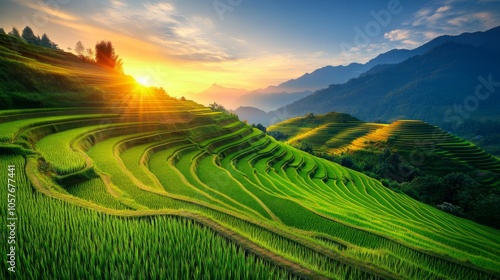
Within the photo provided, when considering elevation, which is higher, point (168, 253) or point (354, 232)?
point (168, 253)

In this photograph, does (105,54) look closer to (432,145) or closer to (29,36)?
(29,36)

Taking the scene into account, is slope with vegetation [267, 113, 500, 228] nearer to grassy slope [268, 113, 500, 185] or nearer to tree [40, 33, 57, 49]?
grassy slope [268, 113, 500, 185]

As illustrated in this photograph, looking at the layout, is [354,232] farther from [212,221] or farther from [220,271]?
[220,271]

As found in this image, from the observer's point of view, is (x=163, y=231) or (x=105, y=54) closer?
(x=163, y=231)

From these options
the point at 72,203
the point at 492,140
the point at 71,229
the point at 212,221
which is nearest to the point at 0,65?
→ the point at 72,203

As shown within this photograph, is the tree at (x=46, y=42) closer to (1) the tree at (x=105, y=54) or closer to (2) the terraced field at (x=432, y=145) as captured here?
(1) the tree at (x=105, y=54)

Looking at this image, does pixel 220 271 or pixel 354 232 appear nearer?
pixel 220 271

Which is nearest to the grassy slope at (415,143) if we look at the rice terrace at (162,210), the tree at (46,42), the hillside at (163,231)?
Answer: the rice terrace at (162,210)

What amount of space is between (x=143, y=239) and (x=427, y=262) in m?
5.28

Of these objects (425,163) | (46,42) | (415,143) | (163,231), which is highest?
(46,42)

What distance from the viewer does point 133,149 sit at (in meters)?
15.6

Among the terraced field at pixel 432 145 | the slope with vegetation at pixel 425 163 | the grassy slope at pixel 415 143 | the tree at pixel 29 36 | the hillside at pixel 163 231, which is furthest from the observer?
the tree at pixel 29 36

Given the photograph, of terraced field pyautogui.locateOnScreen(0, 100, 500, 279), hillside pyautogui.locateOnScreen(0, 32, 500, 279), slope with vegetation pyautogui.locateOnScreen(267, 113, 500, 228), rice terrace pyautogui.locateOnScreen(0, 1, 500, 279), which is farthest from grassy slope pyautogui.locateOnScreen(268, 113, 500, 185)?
hillside pyautogui.locateOnScreen(0, 32, 500, 279)

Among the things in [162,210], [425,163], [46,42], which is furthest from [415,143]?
[46,42]
